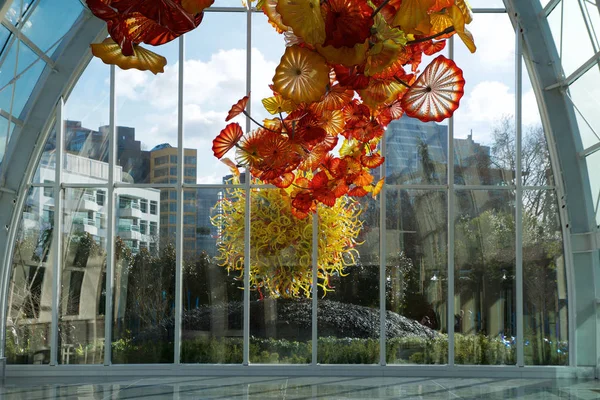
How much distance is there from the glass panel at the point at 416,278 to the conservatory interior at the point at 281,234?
3cm

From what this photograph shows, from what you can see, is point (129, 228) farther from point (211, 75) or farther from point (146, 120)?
point (211, 75)

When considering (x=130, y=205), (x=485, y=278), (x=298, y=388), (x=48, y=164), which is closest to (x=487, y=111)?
(x=485, y=278)

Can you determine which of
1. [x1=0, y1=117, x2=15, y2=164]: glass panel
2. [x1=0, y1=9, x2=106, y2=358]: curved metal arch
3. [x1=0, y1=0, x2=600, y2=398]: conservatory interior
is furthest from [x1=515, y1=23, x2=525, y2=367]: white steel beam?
[x1=0, y1=117, x2=15, y2=164]: glass panel

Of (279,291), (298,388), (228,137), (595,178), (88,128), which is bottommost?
(298,388)

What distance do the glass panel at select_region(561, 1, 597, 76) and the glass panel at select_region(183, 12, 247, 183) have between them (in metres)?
5.20

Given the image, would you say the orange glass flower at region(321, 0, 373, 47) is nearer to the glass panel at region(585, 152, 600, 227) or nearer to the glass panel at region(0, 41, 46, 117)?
the glass panel at region(0, 41, 46, 117)

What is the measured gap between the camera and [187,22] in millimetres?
3221

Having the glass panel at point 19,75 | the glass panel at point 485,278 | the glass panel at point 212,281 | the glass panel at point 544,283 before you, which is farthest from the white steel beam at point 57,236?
the glass panel at point 544,283

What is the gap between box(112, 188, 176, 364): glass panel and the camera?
12.9 metres

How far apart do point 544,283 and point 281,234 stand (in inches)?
177

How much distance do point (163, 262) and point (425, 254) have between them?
4411mm

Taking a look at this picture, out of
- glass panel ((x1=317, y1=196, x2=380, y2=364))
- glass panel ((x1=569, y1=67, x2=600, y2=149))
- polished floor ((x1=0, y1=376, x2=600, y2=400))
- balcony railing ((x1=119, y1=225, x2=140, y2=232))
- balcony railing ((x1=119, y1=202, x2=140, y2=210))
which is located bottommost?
polished floor ((x1=0, y1=376, x2=600, y2=400))

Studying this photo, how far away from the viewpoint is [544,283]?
13023 mm

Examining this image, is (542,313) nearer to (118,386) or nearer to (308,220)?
(308,220)
